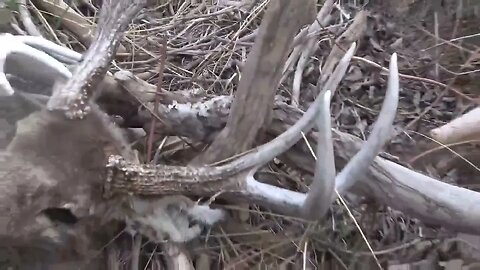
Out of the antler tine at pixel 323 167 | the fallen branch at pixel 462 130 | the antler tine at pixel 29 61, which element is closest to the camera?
the antler tine at pixel 323 167

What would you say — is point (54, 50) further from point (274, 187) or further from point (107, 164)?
point (274, 187)

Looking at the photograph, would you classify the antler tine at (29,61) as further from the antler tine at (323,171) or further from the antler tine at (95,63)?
the antler tine at (323,171)

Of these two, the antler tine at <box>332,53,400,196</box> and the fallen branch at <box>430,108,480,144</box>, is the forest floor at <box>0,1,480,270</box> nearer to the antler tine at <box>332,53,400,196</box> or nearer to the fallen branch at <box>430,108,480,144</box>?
the fallen branch at <box>430,108,480,144</box>

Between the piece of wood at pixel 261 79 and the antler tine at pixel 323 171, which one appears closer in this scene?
the antler tine at pixel 323 171

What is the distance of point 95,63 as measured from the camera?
839 mm

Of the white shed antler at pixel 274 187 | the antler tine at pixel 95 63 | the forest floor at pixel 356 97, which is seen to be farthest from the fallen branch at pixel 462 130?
the antler tine at pixel 95 63

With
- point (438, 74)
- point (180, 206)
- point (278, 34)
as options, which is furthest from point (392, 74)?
point (438, 74)

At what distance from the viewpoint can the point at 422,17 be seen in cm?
164

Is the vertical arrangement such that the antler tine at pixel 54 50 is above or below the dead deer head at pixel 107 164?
above

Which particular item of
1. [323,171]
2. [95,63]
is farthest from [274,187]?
[95,63]

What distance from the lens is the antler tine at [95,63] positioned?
79 cm

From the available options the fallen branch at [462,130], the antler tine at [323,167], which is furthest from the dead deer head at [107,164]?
the fallen branch at [462,130]

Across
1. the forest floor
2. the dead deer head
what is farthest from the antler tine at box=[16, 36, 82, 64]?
the forest floor

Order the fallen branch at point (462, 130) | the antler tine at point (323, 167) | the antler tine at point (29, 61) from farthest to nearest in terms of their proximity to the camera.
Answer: the fallen branch at point (462, 130), the antler tine at point (29, 61), the antler tine at point (323, 167)
